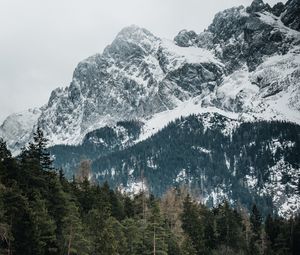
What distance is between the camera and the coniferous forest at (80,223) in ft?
169

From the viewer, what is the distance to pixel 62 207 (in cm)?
6481

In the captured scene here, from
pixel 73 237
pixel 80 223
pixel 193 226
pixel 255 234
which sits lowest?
pixel 73 237

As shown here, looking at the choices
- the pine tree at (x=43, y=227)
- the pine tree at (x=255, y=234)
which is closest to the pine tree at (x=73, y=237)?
the pine tree at (x=43, y=227)

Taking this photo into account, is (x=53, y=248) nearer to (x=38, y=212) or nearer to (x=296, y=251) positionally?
(x=38, y=212)

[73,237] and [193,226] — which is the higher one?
[193,226]

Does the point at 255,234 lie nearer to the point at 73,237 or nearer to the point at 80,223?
the point at 80,223

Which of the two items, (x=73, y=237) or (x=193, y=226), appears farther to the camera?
(x=193, y=226)

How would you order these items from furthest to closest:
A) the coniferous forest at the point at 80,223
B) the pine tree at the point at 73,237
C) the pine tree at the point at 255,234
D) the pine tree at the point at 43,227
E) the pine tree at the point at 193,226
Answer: the pine tree at the point at 255,234 → the pine tree at the point at 193,226 → the pine tree at the point at 73,237 → the pine tree at the point at 43,227 → the coniferous forest at the point at 80,223

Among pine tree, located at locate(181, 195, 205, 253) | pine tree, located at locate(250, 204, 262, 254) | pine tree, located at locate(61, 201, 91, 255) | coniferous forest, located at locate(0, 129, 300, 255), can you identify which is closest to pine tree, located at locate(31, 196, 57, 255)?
coniferous forest, located at locate(0, 129, 300, 255)

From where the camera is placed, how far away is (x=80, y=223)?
204 ft

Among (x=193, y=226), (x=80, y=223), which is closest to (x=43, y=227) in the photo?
(x=80, y=223)

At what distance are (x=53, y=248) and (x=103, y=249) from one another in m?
6.65

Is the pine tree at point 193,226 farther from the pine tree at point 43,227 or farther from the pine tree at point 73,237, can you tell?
the pine tree at point 43,227

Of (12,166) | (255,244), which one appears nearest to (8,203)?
(12,166)
